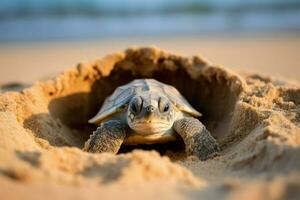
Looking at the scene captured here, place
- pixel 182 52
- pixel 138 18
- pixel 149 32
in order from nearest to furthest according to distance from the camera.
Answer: pixel 182 52 < pixel 149 32 < pixel 138 18

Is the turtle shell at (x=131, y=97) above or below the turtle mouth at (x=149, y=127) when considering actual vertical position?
above

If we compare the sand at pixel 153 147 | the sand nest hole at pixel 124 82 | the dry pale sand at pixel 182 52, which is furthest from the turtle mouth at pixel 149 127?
the dry pale sand at pixel 182 52

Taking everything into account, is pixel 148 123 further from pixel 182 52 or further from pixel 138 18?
pixel 138 18

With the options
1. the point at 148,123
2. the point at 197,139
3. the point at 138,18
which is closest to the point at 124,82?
the point at 148,123

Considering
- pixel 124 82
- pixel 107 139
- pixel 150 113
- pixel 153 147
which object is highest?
pixel 150 113

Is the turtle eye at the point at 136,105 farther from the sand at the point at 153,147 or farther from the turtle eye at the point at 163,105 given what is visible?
the sand at the point at 153,147

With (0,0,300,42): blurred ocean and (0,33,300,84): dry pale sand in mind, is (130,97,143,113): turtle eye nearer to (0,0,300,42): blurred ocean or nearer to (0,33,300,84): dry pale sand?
(0,33,300,84): dry pale sand
